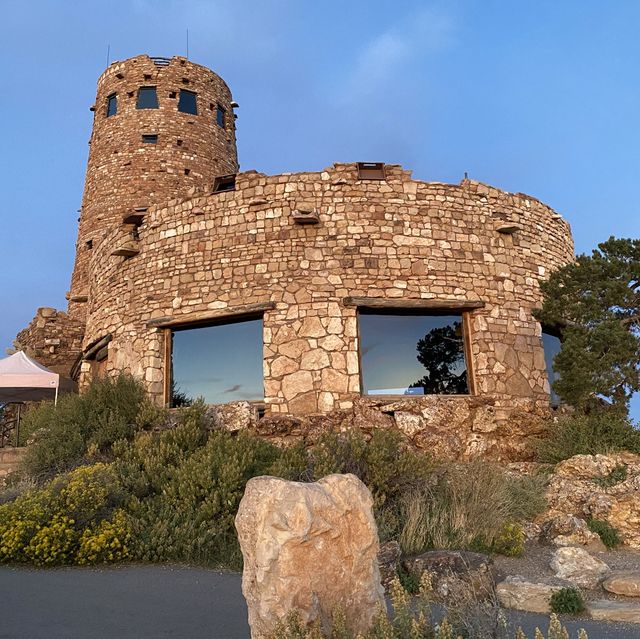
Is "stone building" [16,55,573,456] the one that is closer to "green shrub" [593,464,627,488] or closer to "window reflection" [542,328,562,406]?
"window reflection" [542,328,562,406]

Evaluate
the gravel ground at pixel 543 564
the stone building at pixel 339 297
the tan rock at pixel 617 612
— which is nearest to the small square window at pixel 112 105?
the stone building at pixel 339 297

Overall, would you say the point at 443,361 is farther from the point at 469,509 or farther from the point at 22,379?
the point at 22,379

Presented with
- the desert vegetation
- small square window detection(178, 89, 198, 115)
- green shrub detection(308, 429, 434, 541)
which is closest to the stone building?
the desert vegetation

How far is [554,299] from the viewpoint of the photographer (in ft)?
35.7

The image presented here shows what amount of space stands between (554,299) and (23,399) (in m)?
11.7

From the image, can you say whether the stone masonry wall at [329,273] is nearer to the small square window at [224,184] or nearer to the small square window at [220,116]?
the small square window at [224,184]

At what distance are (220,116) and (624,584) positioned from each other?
21600 millimetres

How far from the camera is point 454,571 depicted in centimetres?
581

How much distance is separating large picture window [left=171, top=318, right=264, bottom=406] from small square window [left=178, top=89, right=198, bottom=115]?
44.5 ft

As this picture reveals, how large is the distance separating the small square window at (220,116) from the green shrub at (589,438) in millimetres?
17726

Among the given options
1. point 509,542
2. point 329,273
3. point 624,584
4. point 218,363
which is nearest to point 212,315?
point 218,363

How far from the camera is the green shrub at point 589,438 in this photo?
985 cm

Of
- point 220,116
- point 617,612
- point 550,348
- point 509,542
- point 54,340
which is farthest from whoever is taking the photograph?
point 220,116

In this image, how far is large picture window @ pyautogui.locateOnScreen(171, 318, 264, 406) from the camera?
10.9 metres
